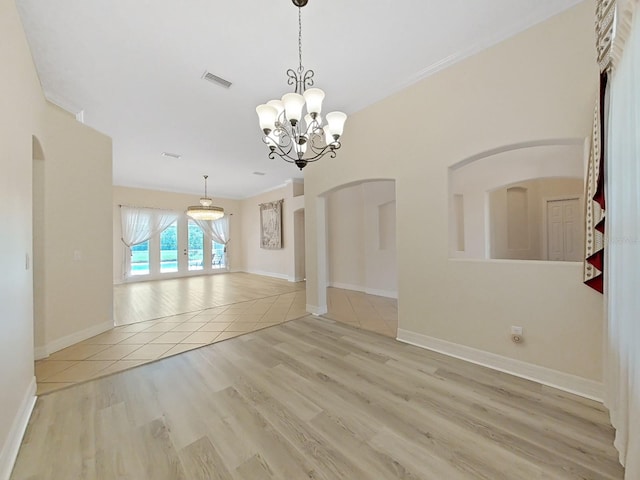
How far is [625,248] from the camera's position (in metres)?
1.32

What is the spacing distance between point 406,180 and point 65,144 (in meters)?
4.24

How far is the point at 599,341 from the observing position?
1931mm

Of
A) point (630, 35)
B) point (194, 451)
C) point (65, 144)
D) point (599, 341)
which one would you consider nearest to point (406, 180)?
point (630, 35)

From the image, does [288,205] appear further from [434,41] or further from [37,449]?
[37,449]

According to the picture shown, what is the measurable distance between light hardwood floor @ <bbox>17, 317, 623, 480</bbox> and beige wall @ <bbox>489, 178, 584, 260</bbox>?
14.2 ft

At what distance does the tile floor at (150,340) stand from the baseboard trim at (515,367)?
2135 millimetres

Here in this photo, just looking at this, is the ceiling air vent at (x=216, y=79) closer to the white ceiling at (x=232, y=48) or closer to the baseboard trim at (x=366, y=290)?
the white ceiling at (x=232, y=48)

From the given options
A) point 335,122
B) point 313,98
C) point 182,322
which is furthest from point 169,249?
point 313,98

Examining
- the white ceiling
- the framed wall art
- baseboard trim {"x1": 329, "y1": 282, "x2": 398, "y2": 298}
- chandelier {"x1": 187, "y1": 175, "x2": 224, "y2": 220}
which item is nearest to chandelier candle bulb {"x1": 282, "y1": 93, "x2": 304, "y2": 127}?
the white ceiling

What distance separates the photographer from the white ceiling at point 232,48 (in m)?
2.00

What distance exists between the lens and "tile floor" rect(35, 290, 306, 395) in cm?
244

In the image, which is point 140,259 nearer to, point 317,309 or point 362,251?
point 317,309

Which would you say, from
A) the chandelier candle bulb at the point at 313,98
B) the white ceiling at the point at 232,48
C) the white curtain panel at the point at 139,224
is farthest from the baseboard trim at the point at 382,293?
the white curtain panel at the point at 139,224

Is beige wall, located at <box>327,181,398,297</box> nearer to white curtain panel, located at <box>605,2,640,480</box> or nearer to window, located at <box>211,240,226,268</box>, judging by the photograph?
white curtain panel, located at <box>605,2,640,480</box>
